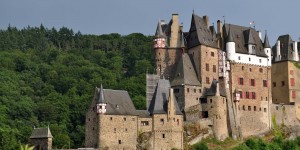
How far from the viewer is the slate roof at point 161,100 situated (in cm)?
6981

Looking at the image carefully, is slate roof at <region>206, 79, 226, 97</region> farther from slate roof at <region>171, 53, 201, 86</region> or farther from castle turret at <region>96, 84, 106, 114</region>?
castle turret at <region>96, 84, 106, 114</region>

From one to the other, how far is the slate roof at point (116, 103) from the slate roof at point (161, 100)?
2.58m

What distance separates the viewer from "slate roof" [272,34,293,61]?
83.8m

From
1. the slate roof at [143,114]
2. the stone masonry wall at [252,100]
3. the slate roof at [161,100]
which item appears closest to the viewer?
the slate roof at [143,114]

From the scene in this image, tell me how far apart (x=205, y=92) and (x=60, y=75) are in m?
56.9

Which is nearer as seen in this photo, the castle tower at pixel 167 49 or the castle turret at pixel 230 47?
the castle tower at pixel 167 49

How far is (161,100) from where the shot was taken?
7069 cm

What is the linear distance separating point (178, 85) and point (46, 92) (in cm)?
5026

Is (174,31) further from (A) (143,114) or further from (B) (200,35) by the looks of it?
(A) (143,114)

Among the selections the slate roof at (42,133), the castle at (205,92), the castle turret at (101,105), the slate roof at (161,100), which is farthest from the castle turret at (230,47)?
the slate roof at (42,133)

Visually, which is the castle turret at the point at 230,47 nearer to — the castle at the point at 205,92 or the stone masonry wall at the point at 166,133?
the castle at the point at 205,92

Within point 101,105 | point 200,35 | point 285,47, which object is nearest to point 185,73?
point 200,35

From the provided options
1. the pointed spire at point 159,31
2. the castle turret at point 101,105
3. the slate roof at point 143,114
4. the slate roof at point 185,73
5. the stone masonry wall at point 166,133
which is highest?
the pointed spire at point 159,31

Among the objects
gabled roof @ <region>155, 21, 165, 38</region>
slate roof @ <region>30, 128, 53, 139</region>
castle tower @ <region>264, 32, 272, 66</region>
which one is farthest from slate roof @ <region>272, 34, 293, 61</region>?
slate roof @ <region>30, 128, 53, 139</region>
